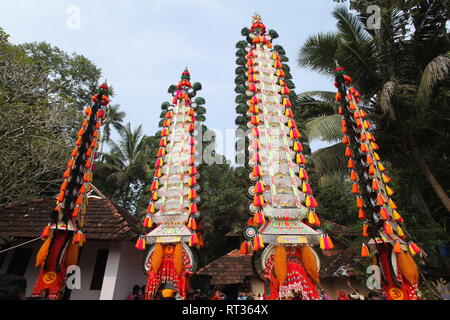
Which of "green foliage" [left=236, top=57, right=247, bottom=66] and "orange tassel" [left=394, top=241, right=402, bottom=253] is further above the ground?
"green foliage" [left=236, top=57, right=247, bottom=66]

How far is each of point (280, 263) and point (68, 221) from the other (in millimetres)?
5503

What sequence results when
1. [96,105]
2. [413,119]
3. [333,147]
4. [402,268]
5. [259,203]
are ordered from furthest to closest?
[333,147] < [413,119] < [96,105] < [259,203] < [402,268]

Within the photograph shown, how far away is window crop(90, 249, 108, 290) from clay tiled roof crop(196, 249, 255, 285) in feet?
18.3

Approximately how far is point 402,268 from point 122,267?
848cm

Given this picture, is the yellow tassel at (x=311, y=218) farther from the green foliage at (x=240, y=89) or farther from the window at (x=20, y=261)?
the window at (x=20, y=261)

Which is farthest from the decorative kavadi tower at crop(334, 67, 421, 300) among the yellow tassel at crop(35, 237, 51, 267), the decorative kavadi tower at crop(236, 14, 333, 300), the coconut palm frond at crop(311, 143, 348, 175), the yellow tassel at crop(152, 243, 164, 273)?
the yellow tassel at crop(35, 237, 51, 267)

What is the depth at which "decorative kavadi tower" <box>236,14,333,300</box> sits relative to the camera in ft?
20.3

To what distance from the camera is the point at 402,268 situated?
20.2ft

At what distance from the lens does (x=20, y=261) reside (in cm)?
1005

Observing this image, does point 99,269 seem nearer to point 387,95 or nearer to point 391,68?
point 387,95

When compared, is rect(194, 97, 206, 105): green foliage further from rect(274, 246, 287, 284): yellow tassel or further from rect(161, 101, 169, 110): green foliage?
rect(274, 246, 287, 284): yellow tassel

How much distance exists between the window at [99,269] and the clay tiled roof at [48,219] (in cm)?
95
